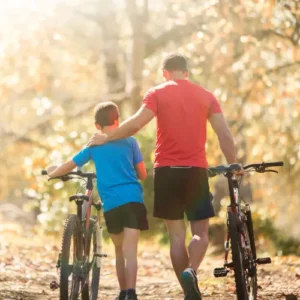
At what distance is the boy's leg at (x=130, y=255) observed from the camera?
285 inches

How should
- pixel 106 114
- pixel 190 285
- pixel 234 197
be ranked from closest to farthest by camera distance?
pixel 190 285
pixel 234 197
pixel 106 114

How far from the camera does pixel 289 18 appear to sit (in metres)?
16.6

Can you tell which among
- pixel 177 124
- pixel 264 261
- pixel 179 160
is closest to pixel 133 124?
pixel 177 124

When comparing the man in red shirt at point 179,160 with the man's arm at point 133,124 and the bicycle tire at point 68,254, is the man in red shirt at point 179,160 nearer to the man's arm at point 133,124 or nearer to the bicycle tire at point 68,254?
the man's arm at point 133,124

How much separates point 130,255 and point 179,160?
2.74 feet

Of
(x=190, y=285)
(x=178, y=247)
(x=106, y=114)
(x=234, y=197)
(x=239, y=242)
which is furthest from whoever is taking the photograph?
(x=106, y=114)

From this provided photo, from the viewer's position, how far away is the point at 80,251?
7344mm

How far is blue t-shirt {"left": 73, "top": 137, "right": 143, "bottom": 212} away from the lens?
24.3ft

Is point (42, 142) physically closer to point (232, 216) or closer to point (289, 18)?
point (289, 18)

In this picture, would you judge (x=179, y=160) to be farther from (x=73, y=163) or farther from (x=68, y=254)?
(x=68, y=254)

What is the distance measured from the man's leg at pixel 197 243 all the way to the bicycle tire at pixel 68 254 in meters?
0.88

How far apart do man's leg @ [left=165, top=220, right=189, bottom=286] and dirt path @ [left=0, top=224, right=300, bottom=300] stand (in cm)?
180

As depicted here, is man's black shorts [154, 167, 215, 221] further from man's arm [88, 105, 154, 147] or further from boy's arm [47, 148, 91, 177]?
boy's arm [47, 148, 91, 177]

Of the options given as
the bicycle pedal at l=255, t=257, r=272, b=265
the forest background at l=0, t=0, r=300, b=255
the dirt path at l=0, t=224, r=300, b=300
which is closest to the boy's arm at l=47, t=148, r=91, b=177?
the bicycle pedal at l=255, t=257, r=272, b=265
